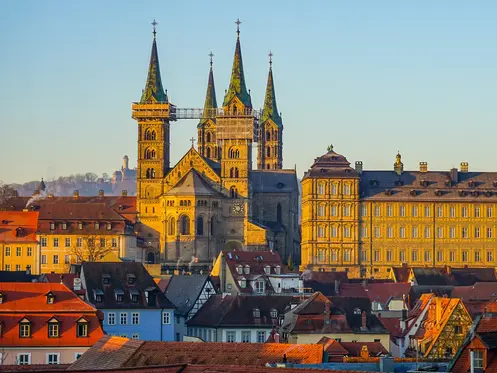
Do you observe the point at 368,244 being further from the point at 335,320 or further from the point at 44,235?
the point at 335,320

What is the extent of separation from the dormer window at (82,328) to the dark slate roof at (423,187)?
103m

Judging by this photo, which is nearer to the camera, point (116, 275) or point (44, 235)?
point (116, 275)

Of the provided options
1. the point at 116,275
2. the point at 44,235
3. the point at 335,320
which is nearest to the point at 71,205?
the point at 44,235

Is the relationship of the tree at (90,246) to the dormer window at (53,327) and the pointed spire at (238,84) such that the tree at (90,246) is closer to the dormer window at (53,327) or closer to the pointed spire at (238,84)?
the pointed spire at (238,84)

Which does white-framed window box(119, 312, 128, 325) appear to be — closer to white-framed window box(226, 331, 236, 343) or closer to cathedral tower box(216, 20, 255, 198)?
white-framed window box(226, 331, 236, 343)

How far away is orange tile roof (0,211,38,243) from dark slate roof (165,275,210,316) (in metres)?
53.5

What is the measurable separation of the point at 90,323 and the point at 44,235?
10071 cm

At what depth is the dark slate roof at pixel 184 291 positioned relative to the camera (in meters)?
117

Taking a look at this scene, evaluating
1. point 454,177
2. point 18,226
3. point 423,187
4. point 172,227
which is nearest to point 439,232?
point 423,187

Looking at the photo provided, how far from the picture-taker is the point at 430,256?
18350 cm

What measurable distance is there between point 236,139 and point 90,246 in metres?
23.0

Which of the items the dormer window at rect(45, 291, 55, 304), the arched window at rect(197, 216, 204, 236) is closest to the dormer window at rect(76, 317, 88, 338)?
the dormer window at rect(45, 291, 55, 304)

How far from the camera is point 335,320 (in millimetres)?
95688

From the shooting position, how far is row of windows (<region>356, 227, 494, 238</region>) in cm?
18312
